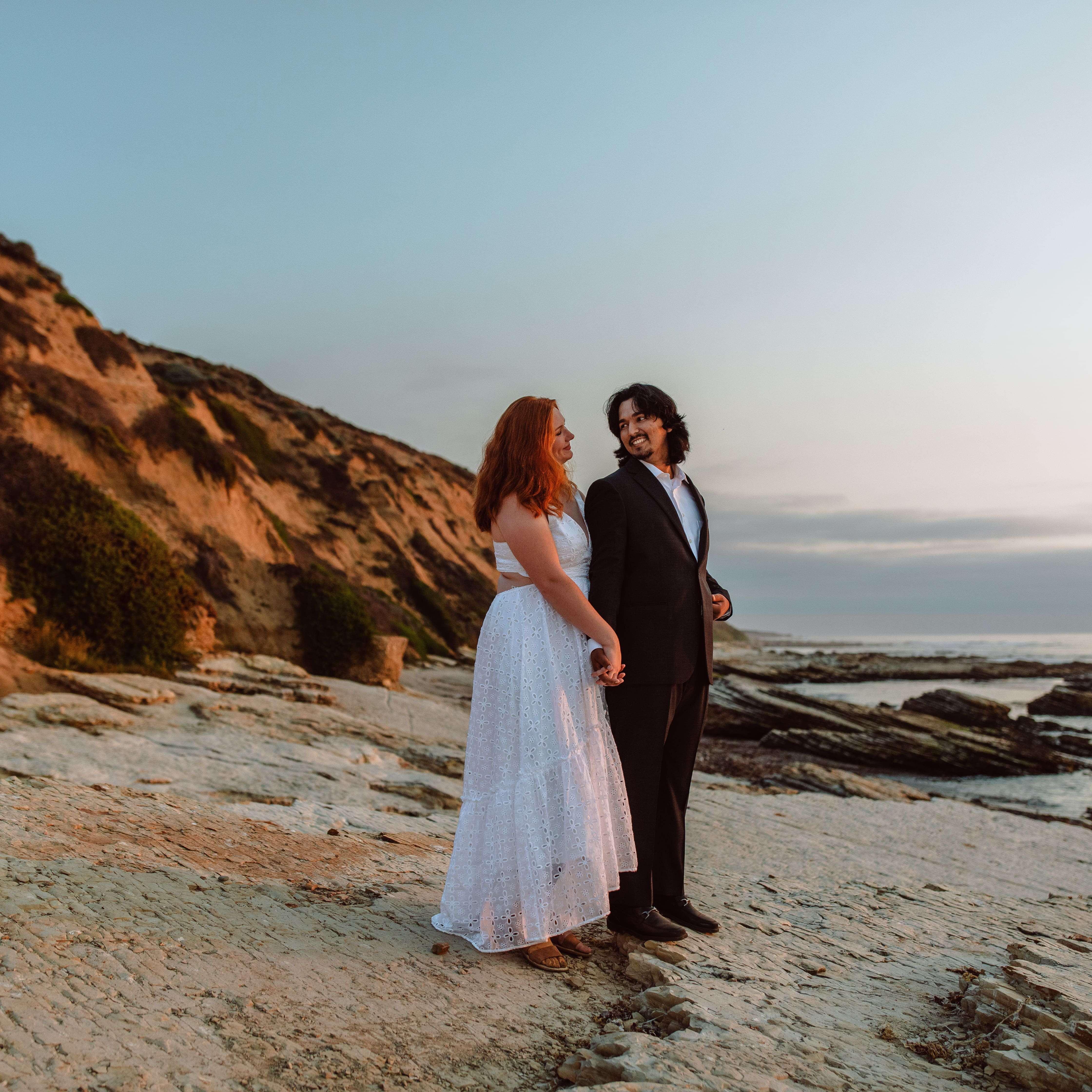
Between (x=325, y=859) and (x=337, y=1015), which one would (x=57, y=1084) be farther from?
(x=325, y=859)

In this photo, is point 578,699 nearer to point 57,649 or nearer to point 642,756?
point 642,756

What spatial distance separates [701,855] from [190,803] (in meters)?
3.89

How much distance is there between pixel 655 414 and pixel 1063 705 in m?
31.3

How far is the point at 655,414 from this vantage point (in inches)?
162

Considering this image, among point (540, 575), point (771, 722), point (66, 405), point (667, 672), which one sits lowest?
point (771, 722)

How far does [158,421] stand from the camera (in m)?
19.5

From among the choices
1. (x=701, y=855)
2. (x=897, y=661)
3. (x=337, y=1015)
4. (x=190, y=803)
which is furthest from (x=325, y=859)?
(x=897, y=661)

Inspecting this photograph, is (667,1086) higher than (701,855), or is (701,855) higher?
(667,1086)

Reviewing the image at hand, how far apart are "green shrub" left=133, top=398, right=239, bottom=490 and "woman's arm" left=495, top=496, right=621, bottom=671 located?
17.6 meters

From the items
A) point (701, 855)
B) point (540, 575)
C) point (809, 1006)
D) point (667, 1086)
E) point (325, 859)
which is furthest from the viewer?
point (701, 855)

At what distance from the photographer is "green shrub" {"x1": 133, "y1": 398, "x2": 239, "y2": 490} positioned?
62.5ft

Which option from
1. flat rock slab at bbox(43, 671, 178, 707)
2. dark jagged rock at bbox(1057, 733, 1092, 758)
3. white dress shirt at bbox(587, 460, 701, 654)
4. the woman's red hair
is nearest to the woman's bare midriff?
the woman's red hair

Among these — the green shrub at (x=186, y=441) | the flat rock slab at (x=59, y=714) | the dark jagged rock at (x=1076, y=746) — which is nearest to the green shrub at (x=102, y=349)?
the green shrub at (x=186, y=441)

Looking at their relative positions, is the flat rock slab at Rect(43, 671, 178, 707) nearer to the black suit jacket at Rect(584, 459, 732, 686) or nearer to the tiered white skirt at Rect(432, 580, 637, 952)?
the tiered white skirt at Rect(432, 580, 637, 952)
